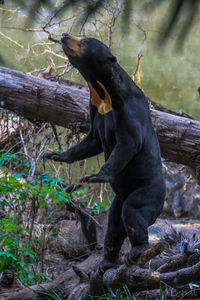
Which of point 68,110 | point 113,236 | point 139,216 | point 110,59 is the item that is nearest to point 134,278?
point 139,216

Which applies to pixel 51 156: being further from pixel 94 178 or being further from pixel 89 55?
pixel 89 55

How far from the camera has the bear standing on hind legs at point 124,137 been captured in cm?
185

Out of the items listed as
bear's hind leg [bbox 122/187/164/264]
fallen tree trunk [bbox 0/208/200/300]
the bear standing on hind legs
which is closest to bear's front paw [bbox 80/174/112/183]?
the bear standing on hind legs

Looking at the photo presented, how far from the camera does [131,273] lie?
5.88ft

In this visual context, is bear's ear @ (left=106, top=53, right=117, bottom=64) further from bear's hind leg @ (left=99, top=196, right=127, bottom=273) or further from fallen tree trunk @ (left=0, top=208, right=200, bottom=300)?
fallen tree trunk @ (left=0, top=208, right=200, bottom=300)

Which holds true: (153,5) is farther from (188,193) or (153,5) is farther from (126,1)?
(188,193)

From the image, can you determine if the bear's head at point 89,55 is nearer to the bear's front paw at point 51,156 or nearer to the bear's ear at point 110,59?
the bear's ear at point 110,59

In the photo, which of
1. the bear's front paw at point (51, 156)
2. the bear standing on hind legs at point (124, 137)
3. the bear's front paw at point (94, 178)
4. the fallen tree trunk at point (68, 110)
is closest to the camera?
the bear's front paw at point (94, 178)

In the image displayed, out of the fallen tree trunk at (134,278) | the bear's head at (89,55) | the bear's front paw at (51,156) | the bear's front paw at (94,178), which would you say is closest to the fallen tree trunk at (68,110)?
the fallen tree trunk at (134,278)

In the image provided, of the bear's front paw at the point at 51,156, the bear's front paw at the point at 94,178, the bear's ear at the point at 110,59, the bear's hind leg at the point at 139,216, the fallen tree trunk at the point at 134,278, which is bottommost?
the fallen tree trunk at the point at 134,278

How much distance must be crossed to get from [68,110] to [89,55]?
1.96 m

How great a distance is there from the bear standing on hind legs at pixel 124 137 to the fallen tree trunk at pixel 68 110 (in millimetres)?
1684

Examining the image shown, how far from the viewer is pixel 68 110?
383 cm

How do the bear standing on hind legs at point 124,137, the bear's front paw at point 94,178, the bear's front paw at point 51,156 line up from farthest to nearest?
1. the bear's front paw at point 51,156
2. the bear standing on hind legs at point 124,137
3. the bear's front paw at point 94,178
